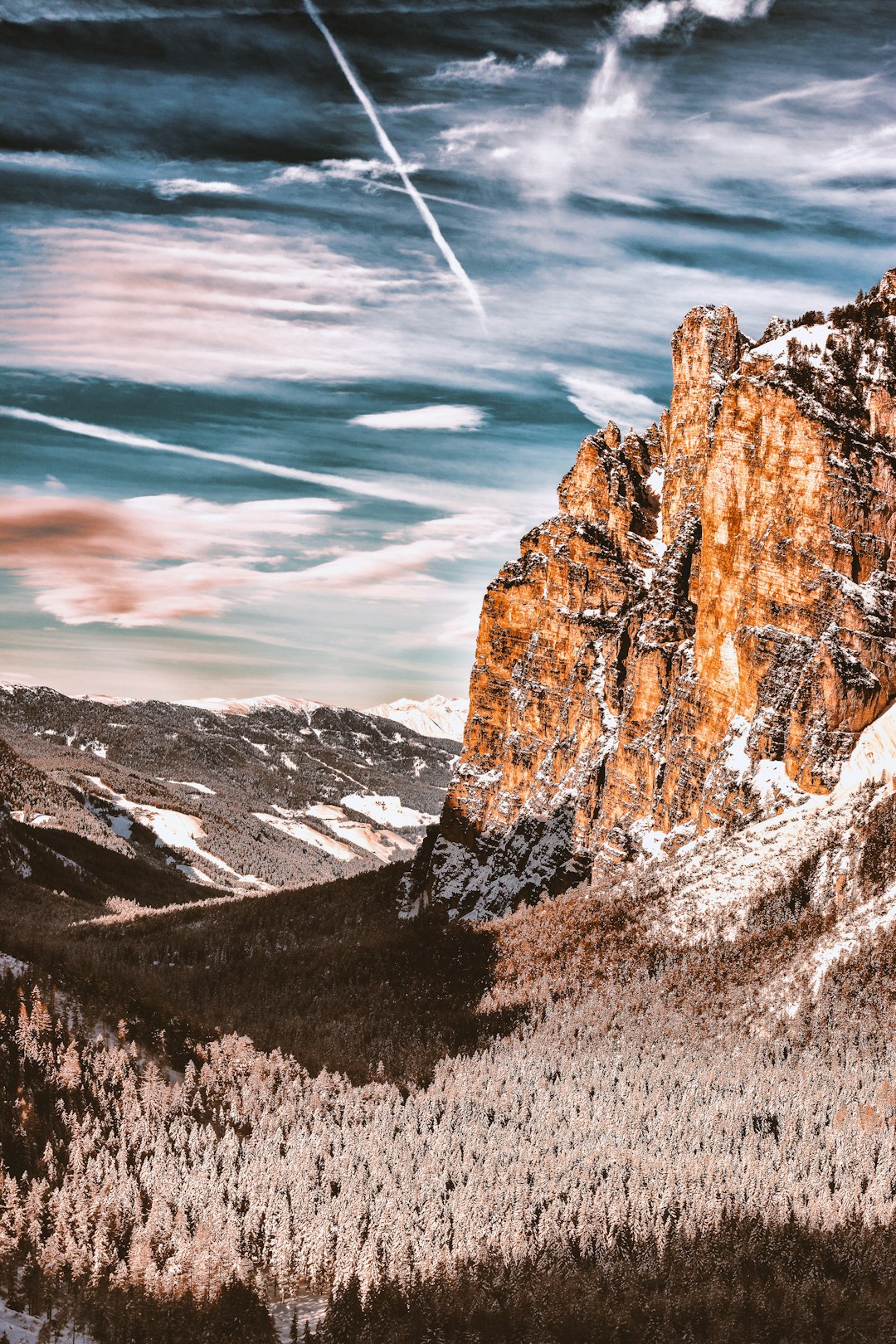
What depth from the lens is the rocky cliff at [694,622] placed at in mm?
114750

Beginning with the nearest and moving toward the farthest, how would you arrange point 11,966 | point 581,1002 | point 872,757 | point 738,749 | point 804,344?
point 11,966 < point 581,1002 < point 872,757 < point 738,749 < point 804,344

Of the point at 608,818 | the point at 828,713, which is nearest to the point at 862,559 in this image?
the point at 828,713

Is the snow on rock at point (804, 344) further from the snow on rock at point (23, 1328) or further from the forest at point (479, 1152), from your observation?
the snow on rock at point (23, 1328)

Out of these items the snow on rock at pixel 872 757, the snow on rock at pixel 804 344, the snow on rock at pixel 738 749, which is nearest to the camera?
the snow on rock at pixel 872 757

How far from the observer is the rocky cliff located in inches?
4518

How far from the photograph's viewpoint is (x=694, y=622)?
5408 inches

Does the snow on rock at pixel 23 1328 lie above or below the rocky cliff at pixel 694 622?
below

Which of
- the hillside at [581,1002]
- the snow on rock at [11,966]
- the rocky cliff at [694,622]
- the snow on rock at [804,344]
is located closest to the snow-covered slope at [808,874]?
the hillside at [581,1002]

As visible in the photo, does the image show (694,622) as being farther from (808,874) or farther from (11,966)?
(11,966)

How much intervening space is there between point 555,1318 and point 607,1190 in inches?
578

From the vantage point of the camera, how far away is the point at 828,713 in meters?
111

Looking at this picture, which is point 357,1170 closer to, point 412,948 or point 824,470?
point 412,948

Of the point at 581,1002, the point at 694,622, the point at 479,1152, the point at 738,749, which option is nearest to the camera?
the point at 479,1152

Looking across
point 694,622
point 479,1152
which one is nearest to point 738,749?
point 694,622
